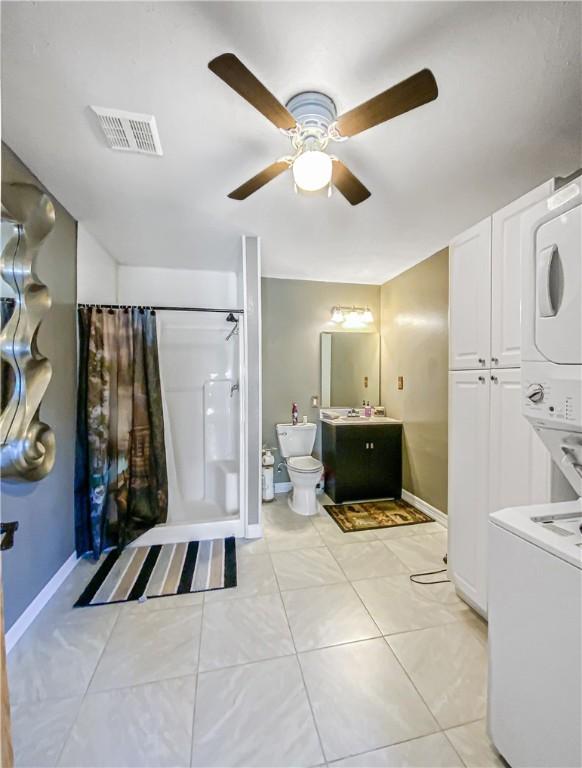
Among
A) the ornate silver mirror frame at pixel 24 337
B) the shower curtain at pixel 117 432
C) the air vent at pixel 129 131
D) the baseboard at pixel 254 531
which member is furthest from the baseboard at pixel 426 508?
the air vent at pixel 129 131

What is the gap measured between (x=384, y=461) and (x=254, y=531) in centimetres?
142

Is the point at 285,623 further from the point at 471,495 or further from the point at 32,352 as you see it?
the point at 32,352

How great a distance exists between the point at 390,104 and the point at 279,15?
414 millimetres

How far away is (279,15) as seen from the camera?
944mm

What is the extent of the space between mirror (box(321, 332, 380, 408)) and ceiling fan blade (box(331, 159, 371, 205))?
1946 millimetres

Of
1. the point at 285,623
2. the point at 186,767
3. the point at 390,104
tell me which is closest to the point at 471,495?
the point at 285,623

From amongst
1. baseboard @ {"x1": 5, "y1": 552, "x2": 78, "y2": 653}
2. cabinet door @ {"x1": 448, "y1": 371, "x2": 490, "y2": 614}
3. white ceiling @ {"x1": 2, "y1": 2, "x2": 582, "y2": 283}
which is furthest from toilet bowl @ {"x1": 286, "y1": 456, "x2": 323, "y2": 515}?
white ceiling @ {"x1": 2, "y1": 2, "x2": 582, "y2": 283}

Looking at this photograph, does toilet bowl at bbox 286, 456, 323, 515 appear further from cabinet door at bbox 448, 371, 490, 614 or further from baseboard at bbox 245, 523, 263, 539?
cabinet door at bbox 448, 371, 490, 614

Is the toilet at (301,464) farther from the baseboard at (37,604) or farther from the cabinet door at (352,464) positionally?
the baseboard at (37,604)

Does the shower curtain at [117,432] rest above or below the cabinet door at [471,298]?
below

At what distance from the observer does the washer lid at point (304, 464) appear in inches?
110

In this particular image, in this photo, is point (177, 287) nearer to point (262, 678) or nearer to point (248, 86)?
point (248, 86)

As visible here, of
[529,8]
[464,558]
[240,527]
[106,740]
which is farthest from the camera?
[240,527]

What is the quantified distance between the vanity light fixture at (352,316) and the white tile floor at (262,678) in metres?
2.40
